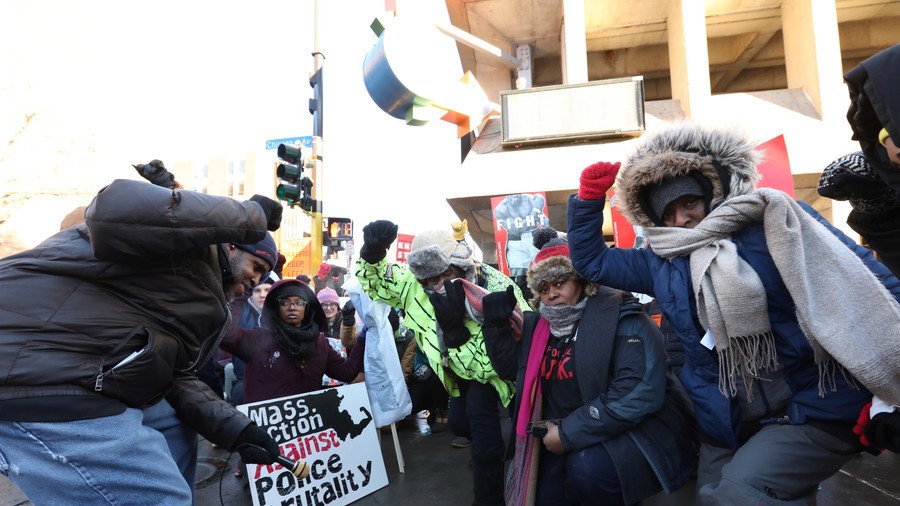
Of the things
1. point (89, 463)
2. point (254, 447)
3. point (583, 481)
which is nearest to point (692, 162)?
point (583, 481)

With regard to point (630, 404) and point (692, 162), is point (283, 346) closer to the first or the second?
point (630, 404)

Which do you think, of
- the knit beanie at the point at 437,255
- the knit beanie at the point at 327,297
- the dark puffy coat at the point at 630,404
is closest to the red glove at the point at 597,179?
the dark puffy coat at the point at 630,404

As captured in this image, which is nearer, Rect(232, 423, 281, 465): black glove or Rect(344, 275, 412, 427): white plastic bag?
Rect(232, 423, 281, 465): black glove

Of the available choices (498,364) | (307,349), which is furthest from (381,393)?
(498,364)

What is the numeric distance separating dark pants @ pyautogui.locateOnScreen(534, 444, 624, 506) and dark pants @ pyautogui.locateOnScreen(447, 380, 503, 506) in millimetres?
474

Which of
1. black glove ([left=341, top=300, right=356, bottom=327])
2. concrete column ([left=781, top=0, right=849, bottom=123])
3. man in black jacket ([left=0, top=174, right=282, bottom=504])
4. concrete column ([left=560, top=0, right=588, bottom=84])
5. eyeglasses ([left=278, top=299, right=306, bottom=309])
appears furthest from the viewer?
concrete column ([left=560, top=0, right=588, bottom=84])

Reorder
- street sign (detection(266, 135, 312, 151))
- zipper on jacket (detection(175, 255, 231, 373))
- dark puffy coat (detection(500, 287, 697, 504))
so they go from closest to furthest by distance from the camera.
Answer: zipper on jacket (detection(175, 255, 231, 373))
dark puffy coat (detection(500, 287, 697, 504))
street sign (detection(266, 135, 312, 151))

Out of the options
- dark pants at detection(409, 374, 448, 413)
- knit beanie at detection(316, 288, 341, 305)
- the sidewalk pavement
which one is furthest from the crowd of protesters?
knit beanie at detection(316, 288, 341, 305)

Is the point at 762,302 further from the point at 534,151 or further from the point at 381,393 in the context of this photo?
the point at 534,151

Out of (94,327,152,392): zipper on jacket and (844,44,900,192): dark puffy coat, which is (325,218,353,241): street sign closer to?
(94,327,152,392): zipper on jacket

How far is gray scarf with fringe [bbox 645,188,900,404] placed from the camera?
148 centimetres

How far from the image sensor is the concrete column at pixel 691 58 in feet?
30.3

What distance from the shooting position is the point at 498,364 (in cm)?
279

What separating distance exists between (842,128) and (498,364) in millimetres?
9180
